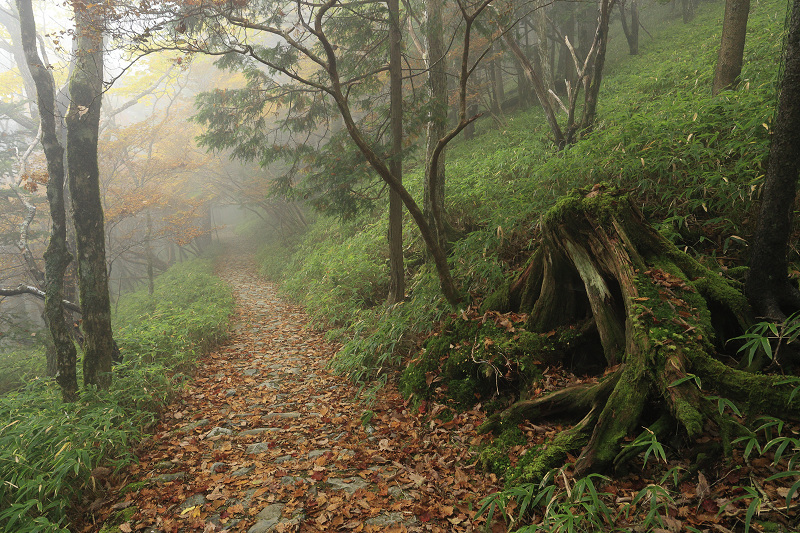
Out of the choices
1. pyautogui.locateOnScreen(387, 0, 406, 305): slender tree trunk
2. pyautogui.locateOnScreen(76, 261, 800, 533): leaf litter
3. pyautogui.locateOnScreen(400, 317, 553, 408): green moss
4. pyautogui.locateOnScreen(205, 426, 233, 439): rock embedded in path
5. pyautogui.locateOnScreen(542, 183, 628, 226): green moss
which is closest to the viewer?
pyautogui.locateOnScreen(76, 261, 800, 533): leaf litter

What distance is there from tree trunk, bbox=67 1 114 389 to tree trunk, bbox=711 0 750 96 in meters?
9.48

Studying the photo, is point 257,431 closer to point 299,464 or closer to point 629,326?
point 299,464

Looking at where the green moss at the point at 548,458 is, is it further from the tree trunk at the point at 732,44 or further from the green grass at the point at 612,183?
the tree trunk at the point at 732,44

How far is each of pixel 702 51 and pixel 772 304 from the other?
1104cm

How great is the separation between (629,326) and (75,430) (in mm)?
5558

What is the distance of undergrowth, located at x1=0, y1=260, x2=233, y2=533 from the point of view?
10.8 ft

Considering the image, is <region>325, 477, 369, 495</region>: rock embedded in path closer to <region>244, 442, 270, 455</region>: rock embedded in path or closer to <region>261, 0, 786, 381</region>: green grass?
<region>244, 442, 270, 455</region>: rock embedded in path

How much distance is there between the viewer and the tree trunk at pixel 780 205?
2.70 meters

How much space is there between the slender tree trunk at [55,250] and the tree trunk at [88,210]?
22 cm

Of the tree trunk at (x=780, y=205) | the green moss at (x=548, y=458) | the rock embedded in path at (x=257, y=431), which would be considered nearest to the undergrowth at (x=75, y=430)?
the rock embedded in path at (x=257, y=431)

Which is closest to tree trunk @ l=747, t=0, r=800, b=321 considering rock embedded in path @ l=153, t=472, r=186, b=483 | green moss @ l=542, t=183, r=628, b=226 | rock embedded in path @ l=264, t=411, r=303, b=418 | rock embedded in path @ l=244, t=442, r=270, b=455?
green moss @ l=542, t=183, r=628, b=226

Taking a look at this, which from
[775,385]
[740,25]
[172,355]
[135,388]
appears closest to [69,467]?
[135,388]

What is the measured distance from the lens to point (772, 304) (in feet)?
9.85

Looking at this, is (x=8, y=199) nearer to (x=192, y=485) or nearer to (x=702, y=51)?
(x=192, y=485)
